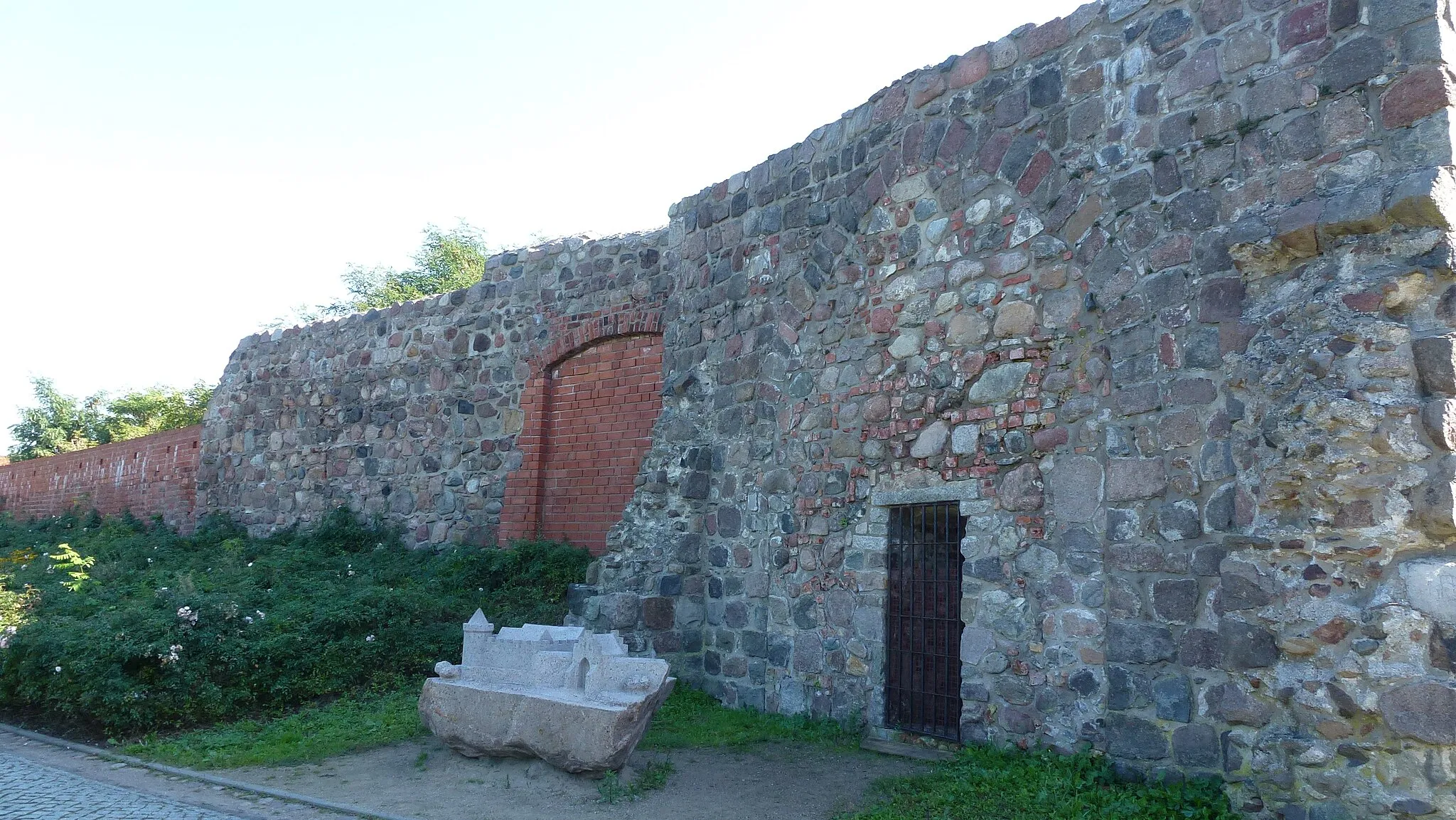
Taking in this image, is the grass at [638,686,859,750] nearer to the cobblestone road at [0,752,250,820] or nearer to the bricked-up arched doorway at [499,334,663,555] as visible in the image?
the cobblestone road at [0,752,250,820]

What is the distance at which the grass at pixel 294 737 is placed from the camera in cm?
693

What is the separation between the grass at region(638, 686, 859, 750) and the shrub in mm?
2021

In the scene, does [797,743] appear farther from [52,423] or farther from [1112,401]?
[52,423]

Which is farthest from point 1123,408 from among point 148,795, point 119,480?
point 119,480

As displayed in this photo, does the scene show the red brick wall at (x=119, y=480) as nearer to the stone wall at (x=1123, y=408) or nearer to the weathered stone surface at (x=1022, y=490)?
the stone wall at (x=1123, y=408)

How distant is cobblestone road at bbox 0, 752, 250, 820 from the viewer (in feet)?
18.5

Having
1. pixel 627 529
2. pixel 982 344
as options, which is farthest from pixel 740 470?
pixel 982 344

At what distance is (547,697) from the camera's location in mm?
6359

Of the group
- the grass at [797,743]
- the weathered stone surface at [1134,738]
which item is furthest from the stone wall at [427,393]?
the weathered stone surface at [1134,738]

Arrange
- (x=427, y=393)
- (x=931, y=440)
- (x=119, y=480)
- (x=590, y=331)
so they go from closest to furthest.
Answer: (x=931, y=440) → (x=590, y=331) → (x=427, y=393) → (x=119, y=480)

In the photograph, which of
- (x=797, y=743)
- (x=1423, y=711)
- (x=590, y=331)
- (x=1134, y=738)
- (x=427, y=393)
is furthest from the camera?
(x=427, y=393)

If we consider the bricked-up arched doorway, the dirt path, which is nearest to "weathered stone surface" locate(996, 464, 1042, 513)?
the dirt path

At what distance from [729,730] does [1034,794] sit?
267 centimetres

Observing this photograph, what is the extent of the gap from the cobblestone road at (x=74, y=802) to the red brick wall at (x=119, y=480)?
389 inches
